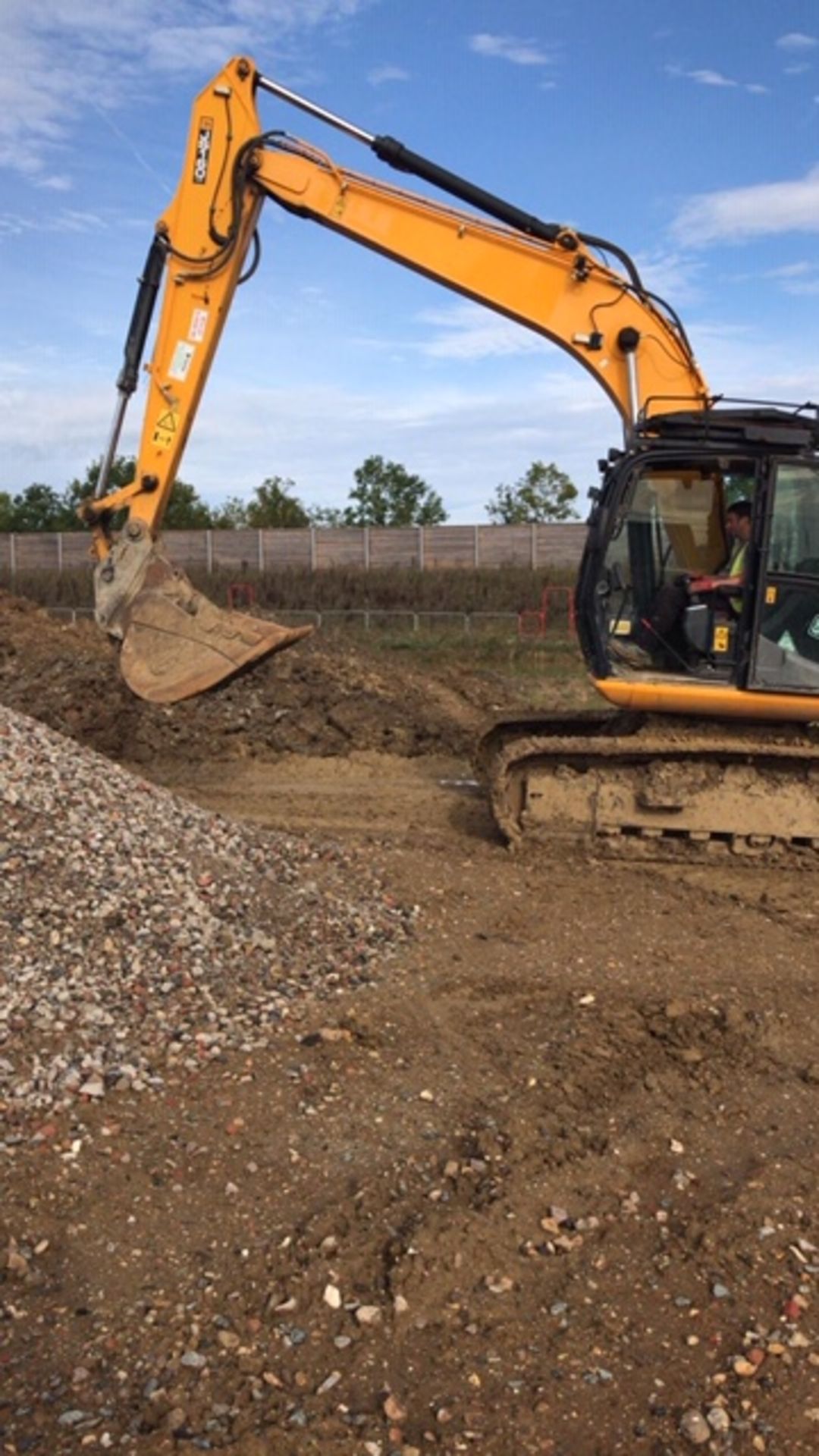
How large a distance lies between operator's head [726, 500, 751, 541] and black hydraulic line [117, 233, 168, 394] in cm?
417

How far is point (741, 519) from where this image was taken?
316 inches

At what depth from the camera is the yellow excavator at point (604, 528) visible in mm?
7992

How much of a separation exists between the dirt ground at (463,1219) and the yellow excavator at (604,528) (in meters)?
1.31

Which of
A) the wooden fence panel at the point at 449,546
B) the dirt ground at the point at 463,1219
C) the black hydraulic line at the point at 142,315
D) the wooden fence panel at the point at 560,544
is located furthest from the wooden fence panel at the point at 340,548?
the dirt ground at the point at 463,1219

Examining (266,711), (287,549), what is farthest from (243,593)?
(266,711)

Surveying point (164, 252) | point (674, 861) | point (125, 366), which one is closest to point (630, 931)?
point (674, 861)

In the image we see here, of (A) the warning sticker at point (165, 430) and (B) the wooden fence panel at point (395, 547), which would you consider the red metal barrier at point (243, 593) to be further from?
(A) the warning sticker at point (165, 430)

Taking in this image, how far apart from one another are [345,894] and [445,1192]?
10.1 feet

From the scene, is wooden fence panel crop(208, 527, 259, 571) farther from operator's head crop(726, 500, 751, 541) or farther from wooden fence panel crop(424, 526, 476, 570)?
operator's head crop(726, 500, 751, 541)

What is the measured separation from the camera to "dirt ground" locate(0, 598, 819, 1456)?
130 inches

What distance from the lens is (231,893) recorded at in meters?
6.83

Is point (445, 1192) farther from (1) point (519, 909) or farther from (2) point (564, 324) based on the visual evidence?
(2) point (564, 324)

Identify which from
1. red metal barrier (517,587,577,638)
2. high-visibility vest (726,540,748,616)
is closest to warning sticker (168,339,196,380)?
high-visibility vest (726,540,748,616)

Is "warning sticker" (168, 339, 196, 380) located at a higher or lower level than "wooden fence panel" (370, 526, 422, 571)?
higher
